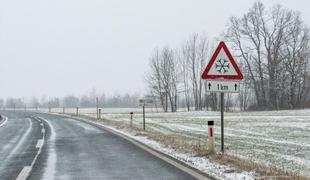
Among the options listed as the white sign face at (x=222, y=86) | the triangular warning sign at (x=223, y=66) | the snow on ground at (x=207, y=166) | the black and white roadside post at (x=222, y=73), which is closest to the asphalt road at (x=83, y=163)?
the snow on ground at (x=207, y=166)

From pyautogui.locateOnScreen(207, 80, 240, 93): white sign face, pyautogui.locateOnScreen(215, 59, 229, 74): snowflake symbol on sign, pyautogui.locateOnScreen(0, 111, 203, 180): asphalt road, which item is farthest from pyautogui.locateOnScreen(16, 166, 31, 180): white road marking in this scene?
pyautogui.locateOnScreen(215, 59, 229, 74): snowflake symbol on sign

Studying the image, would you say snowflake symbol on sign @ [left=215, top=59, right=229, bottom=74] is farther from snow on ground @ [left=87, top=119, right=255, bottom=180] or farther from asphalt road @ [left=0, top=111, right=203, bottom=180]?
asphalt road @ [left=0, top=111, right=203, bottom=180]

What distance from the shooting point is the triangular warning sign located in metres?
10.7

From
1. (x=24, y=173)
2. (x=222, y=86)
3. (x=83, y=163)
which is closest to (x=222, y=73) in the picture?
(x=222, y=86)

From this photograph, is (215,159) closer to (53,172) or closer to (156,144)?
(53,172)

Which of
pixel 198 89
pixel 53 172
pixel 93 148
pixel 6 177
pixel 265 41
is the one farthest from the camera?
pixel 198 89

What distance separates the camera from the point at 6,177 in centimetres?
852

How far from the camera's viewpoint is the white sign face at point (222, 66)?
421 inches

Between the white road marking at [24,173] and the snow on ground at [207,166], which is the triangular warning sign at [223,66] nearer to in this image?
the snow on ground at [207,166]

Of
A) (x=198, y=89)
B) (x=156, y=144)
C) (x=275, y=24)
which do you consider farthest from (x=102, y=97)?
(x=156, y=144)

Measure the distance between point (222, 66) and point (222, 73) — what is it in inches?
7.5

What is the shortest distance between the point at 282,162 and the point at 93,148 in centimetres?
618

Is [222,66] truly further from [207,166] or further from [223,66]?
[207,166]

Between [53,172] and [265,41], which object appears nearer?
[53,172]
